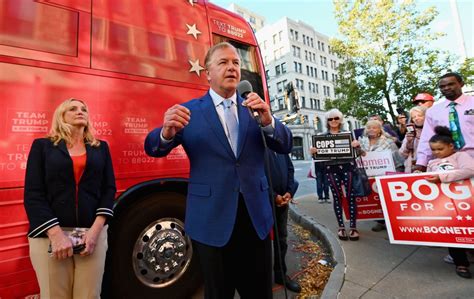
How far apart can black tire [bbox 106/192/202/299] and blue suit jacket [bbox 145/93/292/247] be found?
4.03ft

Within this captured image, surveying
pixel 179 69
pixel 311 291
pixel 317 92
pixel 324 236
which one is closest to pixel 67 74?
pixel 179 69

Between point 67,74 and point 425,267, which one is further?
point 425,267

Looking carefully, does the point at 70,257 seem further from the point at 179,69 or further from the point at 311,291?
the point at 311,291

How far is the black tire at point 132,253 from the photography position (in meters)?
2.52

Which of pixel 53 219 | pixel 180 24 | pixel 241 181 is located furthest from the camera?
pixel 180 24

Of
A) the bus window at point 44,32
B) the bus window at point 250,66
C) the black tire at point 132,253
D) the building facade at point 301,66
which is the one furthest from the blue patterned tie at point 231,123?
the building facade at point 301,66

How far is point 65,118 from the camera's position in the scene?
2.14 metres

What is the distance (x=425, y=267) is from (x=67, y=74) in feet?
13.8

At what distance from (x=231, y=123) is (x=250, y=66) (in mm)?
2498

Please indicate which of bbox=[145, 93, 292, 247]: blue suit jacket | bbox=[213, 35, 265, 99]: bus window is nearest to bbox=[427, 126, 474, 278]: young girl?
bbox=[213, 35, 265, 99]: bus window

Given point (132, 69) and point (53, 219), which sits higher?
point (132, 69)

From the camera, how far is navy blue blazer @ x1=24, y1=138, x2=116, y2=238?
1.89 meters

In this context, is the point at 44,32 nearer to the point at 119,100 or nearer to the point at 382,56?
the point at 119,100

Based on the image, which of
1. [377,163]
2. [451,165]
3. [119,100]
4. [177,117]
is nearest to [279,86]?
[377,163]
